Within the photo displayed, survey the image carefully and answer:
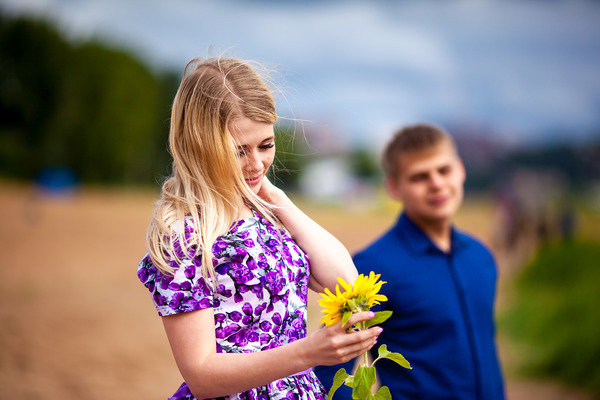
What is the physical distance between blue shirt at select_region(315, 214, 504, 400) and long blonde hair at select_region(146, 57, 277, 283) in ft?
2.92

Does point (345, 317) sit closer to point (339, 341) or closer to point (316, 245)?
point (339, 341)

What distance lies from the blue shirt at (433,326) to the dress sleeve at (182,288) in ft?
2.78

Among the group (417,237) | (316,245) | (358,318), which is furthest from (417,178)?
(358,318)

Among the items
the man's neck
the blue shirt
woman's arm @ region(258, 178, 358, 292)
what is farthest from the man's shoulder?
woman's arm @ region(258, 178, 358, 292)

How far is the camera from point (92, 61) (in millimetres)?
22016

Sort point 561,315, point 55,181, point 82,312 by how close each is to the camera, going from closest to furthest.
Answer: point 561,315
point 82,312
point 55,181

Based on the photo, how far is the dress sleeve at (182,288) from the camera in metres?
1.32

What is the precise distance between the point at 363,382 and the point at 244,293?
372mm

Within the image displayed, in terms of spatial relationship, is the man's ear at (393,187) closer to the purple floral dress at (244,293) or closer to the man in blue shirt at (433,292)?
the man in blue shirt at (433,292)

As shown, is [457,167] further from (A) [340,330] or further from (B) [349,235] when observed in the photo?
(B) [349,235]

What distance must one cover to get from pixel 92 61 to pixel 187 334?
2301 cm

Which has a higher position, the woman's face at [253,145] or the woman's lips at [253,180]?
the woman's face at [253,145]

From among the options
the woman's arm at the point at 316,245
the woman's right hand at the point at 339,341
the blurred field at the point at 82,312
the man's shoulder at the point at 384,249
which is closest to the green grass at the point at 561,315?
the blurred field at the point at 82,312

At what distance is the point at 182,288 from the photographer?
1.34m
